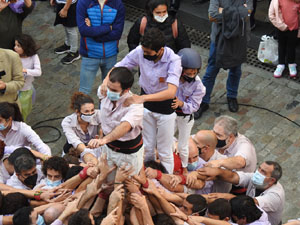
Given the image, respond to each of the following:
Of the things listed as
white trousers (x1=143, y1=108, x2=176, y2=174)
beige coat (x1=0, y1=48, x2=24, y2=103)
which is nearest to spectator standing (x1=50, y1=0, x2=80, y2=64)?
beige coat (x1=0, y1=48, x2=24, y2=103)

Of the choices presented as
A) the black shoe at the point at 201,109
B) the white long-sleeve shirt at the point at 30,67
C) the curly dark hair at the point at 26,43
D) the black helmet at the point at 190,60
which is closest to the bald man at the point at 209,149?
the black helmet at the point at 190,60

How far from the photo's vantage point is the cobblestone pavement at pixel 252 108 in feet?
26.0

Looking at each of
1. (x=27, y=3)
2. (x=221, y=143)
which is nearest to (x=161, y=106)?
(x=221, y=143)

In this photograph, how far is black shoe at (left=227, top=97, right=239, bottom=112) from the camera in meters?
8.83

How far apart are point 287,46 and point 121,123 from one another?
17.6 feet

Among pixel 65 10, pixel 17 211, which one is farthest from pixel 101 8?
pixel 17 211

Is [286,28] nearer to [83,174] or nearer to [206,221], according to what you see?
[206,221]

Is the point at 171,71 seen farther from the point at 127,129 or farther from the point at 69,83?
the point at 69,83

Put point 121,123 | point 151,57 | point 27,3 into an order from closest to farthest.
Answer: point 121,123, point 151,57, point 27,3

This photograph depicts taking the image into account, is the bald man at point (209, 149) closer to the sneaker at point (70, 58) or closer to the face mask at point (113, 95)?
the face mask at point (113, 95)

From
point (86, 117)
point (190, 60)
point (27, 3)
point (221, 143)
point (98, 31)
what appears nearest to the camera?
point (190, 60)

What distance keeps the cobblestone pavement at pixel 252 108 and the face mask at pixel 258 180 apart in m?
1.30

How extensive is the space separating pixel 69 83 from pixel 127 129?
4966 mm

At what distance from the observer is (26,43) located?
25.4 feet
